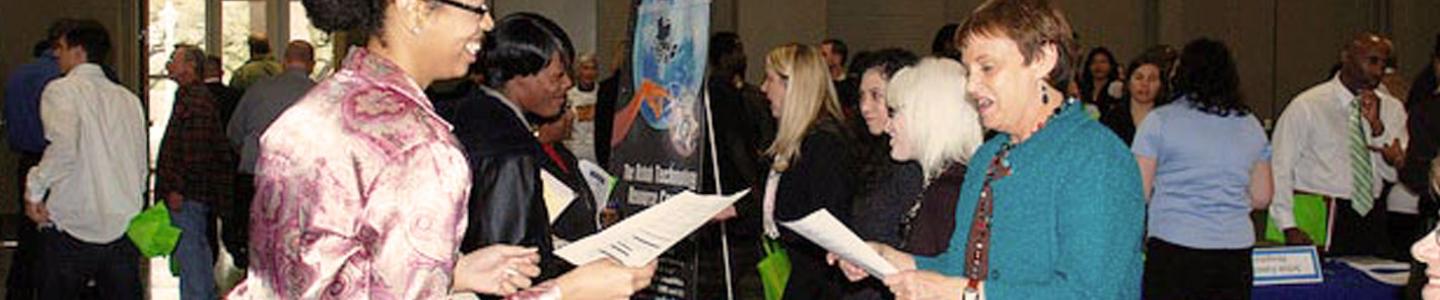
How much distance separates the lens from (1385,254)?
871cm

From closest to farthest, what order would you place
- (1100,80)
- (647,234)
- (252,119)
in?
1. (647,234)
2. (252,119)
3. (1100,80)

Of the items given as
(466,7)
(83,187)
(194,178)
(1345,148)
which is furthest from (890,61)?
(194,178)

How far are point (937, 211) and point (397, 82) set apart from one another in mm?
2048

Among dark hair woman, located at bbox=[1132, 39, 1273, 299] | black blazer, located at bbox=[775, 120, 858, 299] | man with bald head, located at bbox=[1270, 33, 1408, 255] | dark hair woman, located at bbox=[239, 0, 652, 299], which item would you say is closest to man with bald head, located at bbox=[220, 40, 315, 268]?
black blazer, located at bbox=[775, 120, 858, 299]

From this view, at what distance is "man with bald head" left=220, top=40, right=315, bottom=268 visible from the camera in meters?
8.94

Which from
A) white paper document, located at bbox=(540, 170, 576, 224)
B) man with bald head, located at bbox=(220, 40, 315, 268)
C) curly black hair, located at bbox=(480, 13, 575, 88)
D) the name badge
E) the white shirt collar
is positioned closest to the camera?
white paper document, located at bbox=(540, 170, 576, 224)

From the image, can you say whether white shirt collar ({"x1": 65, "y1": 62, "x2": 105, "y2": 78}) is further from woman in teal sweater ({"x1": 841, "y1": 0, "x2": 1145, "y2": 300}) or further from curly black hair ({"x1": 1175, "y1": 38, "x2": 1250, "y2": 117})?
woman in teal sweater ({"x1": 841, "y1": 0, "x2": 1145, "y2": 300})

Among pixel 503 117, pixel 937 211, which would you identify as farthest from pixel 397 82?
pixel 937 211

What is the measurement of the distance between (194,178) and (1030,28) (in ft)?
21.6

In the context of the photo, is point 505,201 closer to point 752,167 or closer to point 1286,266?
point 1286,266

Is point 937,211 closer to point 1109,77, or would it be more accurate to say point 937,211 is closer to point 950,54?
point 950,54

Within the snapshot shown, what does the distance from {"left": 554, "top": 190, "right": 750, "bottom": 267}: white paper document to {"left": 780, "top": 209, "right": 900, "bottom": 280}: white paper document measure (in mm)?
216

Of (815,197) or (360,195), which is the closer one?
(360,195)

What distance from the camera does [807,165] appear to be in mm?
6430
